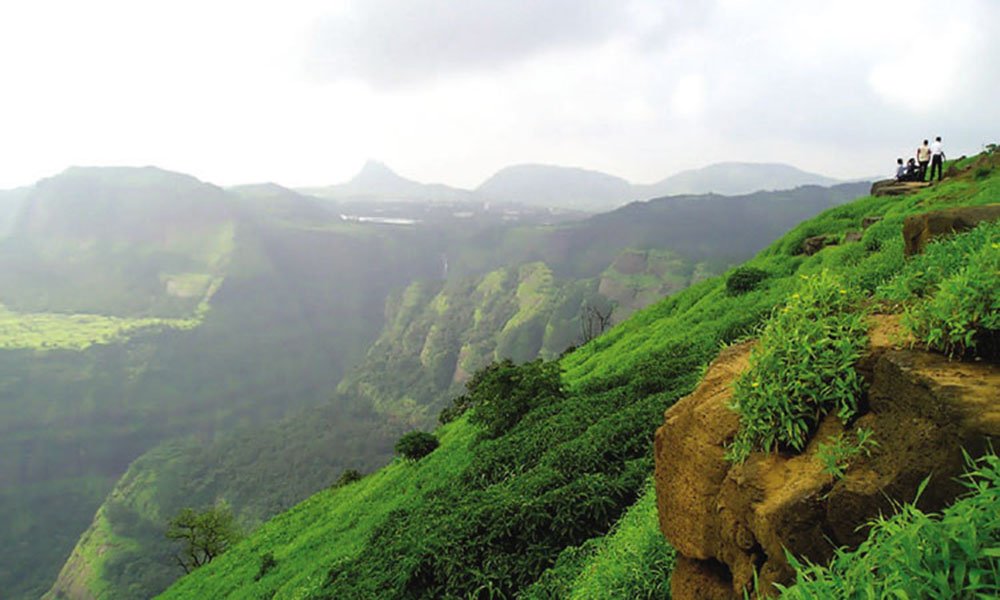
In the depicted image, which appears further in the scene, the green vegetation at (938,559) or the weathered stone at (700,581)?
the weathered stone at (700,581)

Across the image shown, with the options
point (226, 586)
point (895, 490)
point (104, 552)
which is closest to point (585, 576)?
point (895, 490)

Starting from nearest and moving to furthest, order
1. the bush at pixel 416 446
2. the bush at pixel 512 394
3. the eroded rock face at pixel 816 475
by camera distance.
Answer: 1. the eroded rock face at pixel 816 475
2. the bush at pixel 512 394
3. the bush at pixel 416 446

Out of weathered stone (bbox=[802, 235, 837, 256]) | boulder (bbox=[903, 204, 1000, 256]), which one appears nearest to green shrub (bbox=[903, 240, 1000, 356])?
boulder (bbox=[903, 204, 1000, 256])

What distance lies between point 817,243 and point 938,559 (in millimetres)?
24515

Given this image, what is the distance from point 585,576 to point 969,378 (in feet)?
19.6

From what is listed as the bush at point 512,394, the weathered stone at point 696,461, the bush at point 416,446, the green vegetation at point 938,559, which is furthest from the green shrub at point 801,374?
the bush at point 416,446

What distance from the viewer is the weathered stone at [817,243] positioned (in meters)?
23.5

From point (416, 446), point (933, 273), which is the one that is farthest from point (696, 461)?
point (416, 446)

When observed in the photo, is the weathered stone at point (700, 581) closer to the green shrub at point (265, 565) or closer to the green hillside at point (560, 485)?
the green hillside at point (560, 485)

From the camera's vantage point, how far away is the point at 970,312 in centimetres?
385

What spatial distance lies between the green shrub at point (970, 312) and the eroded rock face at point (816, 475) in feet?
0.50

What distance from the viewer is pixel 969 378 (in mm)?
3674

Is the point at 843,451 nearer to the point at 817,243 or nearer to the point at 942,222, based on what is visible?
the point at 942,222

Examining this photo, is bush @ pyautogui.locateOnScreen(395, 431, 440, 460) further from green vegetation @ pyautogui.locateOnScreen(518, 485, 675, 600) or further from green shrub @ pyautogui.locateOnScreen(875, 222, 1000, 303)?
green shrub @ pyautogui.locateOnScreen(875, 222, 1000, 303)
